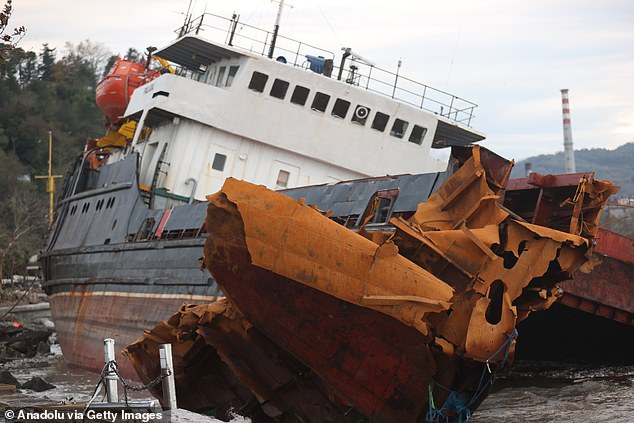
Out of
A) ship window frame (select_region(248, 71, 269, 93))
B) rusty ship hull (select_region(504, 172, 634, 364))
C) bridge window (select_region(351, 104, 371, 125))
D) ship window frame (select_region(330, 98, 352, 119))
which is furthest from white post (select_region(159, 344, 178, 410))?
bridge window (select_region(351, 104, 371, 125))

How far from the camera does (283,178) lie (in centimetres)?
1914

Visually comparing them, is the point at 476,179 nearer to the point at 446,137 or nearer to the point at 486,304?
→ the point at 486,304

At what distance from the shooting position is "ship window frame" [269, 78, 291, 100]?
62.8 feet

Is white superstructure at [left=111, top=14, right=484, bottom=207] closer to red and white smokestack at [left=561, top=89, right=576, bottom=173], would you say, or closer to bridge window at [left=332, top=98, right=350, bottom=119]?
bridge window at [left=332, top=98, right=350, bottom=119]

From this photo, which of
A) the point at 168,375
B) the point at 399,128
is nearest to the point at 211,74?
the point at 399,128

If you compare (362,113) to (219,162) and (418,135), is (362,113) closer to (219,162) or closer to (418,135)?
(418,135)

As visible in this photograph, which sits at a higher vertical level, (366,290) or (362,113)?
(362,113)

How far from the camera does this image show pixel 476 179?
867cm

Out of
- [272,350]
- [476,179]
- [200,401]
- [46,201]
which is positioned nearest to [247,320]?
[272,350]

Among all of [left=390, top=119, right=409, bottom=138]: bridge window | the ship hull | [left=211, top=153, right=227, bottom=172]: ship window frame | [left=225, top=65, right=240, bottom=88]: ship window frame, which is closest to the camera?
the ship hull

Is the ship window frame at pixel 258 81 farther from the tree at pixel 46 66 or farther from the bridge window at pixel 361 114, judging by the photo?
the tree at pixel 46 66

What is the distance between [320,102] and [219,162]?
2562mm

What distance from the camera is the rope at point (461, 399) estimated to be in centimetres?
812

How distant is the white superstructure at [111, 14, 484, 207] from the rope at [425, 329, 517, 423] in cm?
1083
